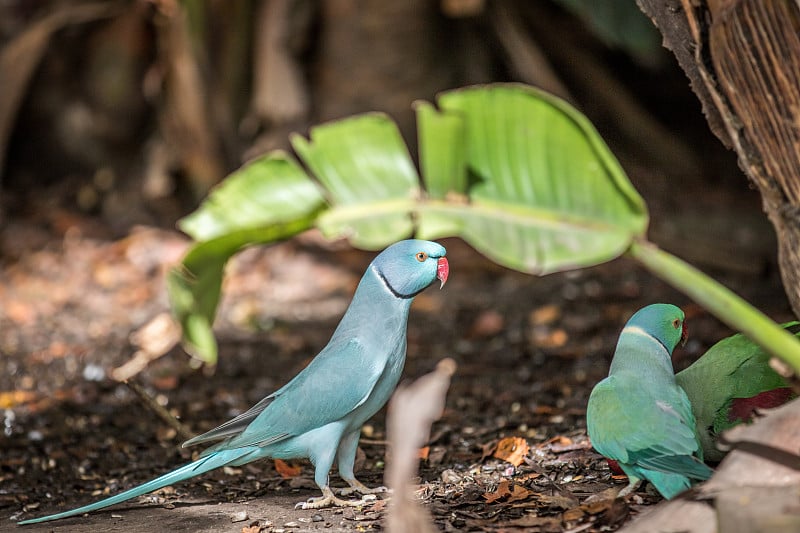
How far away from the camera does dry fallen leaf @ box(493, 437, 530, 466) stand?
2.84 metres

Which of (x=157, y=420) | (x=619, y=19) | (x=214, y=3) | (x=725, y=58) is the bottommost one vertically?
(x=157, y=420)

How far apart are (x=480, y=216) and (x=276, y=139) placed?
12.7ft

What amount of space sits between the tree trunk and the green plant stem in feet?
1.74

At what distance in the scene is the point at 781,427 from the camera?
2000 mm

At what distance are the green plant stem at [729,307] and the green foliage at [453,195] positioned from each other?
0.01 metres

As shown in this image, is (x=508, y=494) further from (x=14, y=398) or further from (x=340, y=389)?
(x=14, y=398)

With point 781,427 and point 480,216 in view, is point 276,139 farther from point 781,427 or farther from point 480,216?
point 781,427

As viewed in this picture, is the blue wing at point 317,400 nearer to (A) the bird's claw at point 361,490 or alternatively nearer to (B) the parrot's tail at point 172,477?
(B) the parrot's tail at point 172,477

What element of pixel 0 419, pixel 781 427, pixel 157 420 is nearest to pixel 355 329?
pixel 781 427

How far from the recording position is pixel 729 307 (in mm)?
1966

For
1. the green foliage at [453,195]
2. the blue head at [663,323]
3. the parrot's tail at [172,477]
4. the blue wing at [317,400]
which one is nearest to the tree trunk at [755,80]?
the blue head at [663,323]

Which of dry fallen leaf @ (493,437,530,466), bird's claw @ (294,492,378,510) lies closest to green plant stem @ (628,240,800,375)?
dry fallen leaf @ (493,437,530,466)

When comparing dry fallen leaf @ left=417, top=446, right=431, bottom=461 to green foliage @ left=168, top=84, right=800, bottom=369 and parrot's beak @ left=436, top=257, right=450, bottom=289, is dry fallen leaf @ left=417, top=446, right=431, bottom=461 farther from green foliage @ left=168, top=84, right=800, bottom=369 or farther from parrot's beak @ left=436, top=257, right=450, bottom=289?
green foliage @ left=168, top=84, right=800, bottom=369

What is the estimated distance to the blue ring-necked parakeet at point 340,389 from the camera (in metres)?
2.58
